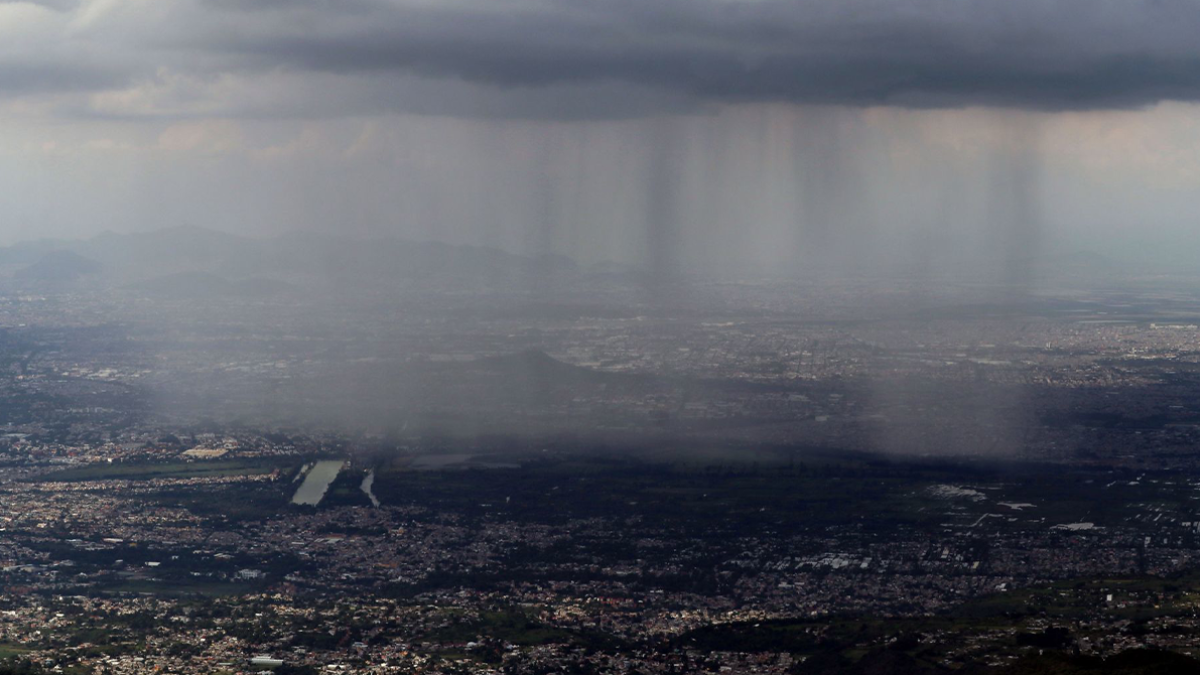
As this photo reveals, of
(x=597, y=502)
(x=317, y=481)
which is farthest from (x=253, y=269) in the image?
(x=597, y=502)

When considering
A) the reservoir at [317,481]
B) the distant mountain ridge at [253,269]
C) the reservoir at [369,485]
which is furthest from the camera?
the distant mountain ridge at [253,269]

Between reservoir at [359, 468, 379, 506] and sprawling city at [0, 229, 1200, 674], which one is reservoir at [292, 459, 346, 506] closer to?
sprawling city at [0, 229, 1200, 674]

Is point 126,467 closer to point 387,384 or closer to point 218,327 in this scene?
point 387,384

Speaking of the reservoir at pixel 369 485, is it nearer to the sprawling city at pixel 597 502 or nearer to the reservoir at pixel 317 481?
the sprawling city at pixel 597 502

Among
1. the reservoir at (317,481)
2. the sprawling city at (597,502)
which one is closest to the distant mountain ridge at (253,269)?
the sprawling city at (597,502)

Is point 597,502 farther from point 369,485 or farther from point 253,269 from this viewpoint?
point 253,269

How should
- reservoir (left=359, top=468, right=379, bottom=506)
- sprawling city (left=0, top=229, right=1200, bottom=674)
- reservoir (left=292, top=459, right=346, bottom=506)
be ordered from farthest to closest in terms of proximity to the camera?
reservoir (left=292, top=459, right=346, bottom=506) < reservoir (left=359, top=468, right=379, bottom=506) < sprawling city (left=0, top=229, right=1200, bottom=674)

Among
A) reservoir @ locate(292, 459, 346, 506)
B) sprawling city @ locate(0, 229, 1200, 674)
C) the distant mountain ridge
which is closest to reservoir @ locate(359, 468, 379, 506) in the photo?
sprawling city @ locate(0, 229, 1200, 674)

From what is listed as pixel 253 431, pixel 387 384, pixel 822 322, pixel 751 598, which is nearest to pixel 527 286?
pixel 822 322
